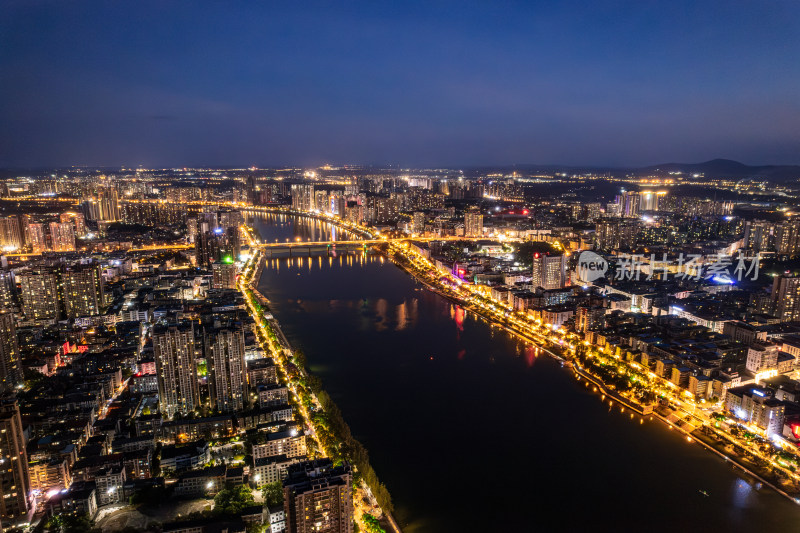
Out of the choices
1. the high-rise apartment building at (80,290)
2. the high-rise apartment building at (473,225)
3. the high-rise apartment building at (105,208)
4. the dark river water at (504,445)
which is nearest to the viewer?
the dark river water at (504,445)

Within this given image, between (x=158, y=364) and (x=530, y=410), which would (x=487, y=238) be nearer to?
(x=530, y=410)

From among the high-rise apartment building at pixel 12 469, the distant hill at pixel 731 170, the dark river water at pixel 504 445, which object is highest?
the distant hill at pixel 731 170

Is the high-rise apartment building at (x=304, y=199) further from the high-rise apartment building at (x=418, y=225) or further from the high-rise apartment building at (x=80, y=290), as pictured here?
the high-rise apartment building at (x=80, y=290)

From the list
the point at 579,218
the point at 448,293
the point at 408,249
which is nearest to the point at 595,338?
the point at 448,293

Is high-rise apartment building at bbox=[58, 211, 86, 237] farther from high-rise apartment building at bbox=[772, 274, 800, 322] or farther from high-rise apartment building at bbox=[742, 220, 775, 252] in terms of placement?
high-rise apartment building at bbox=[742, 220, 775, 252]

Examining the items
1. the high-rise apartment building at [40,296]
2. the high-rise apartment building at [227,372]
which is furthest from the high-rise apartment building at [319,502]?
the high-rise apartment building at [40,296]

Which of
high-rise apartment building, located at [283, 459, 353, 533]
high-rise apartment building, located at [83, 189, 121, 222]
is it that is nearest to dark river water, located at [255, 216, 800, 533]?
high-rise apartment building, located at [283, 459, 353, 533]

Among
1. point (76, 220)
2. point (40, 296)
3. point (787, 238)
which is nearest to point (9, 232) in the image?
point (76, 220)
